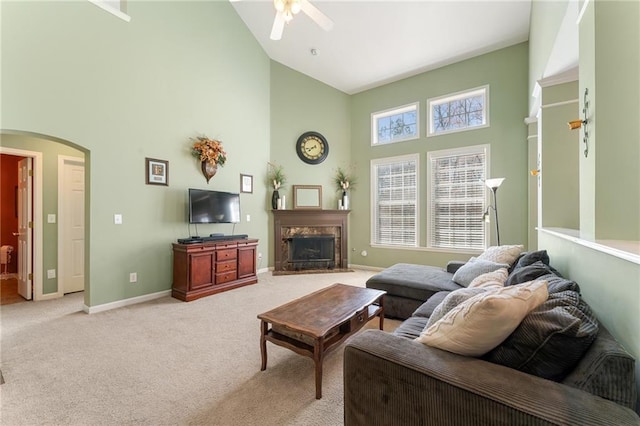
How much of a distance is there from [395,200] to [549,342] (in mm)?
4730

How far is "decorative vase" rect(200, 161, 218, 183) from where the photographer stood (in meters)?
4.22

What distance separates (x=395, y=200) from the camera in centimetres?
557

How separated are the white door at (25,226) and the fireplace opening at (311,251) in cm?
379

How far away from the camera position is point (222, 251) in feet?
13.2

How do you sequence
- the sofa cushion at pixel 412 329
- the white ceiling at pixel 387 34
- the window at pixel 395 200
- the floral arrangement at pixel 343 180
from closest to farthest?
the sofa cushion at pixel 412 329, the white ceiling at pixel 387 34, the window at pixel 395 200, the floral arrangement at pixel 343 180

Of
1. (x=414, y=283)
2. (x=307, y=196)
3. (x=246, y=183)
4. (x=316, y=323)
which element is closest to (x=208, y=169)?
(x=246, y=183)

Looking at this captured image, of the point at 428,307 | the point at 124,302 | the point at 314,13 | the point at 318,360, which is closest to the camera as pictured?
the point at 318,360

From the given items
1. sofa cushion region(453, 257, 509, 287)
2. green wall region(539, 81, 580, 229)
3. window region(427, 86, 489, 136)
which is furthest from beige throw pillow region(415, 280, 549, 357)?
window region(427, 86, 489, 136)

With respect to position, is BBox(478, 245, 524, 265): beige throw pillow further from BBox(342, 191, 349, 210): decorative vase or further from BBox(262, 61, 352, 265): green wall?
BBox(262, 61, 352, 265): green wall

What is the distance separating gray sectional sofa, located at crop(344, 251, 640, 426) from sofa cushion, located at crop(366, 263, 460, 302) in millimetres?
1490

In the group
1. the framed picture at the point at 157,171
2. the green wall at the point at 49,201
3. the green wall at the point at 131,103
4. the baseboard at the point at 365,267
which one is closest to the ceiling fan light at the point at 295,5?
the green wall at the point at 131,103

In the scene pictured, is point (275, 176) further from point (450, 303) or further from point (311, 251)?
point (450, 303)

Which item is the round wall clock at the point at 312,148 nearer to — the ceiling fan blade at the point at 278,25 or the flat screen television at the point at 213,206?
the flat screen television at the point at 213,206

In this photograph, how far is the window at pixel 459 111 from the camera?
471 centimetres
